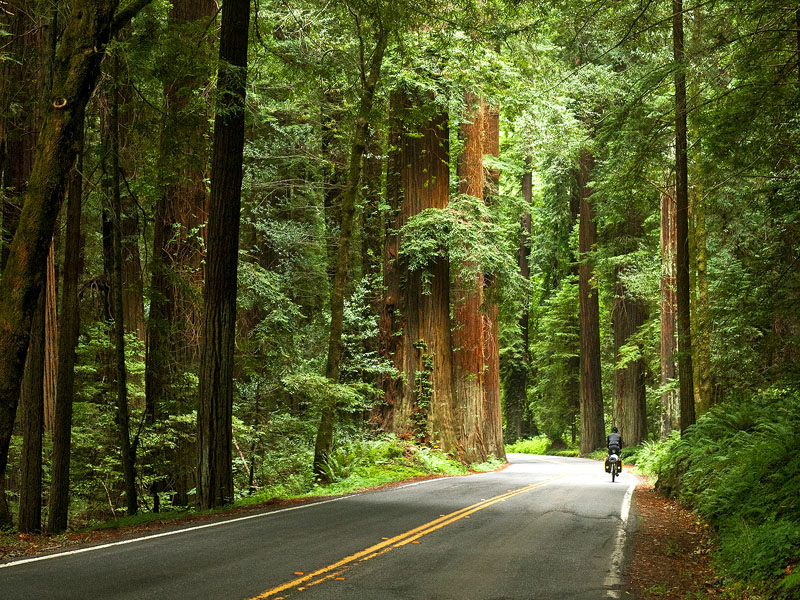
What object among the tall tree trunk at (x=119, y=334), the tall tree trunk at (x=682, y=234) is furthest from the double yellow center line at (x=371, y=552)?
the tall tree trunk at (x=682, y=234)

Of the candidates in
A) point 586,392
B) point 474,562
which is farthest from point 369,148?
point 474,562

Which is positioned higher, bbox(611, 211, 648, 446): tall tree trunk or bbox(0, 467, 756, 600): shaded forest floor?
bbox(611, 211, 648, 446): tall tree trunk

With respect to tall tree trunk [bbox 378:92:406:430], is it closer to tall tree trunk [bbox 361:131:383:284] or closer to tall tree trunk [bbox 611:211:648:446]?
tall tree trunk [bbox 361:131:383:284]

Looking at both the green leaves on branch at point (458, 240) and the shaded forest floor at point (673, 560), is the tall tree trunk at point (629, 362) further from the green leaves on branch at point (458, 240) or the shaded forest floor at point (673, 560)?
the shaded forest floor at point (673, 560)

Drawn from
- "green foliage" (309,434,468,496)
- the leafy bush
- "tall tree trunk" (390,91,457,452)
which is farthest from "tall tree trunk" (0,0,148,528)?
"tall tree trunk" (390,91,457,452)

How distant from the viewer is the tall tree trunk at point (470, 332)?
2253 centimetres

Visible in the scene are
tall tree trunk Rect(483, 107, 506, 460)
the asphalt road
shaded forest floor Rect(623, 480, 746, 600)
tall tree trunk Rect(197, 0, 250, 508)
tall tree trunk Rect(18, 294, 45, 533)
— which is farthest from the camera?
tall tree trunk Rect(483, 107, 506, 460)

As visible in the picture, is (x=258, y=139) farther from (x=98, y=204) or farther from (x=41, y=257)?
(x=41, y=257)

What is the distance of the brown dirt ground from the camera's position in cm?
674

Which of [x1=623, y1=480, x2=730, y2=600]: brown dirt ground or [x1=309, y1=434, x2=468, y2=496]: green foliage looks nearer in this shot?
[x1=623, y1=480, x2=730, y2=600]: brown dirt ground

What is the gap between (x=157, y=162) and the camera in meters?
13.0

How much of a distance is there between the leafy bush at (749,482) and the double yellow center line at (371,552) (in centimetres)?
360

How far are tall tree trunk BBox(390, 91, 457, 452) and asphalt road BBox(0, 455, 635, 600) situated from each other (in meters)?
8.15

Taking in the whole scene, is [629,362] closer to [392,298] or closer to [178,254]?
[392,298]
